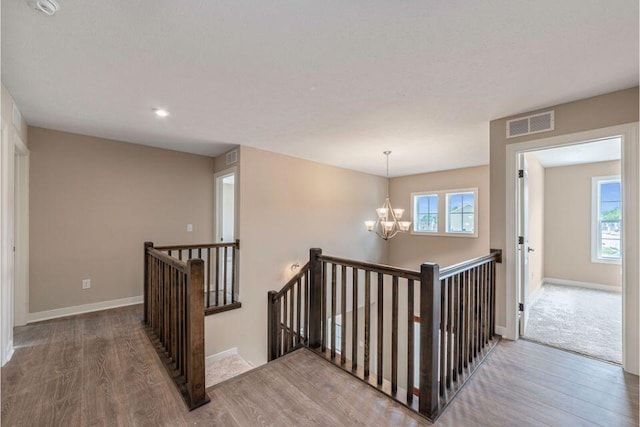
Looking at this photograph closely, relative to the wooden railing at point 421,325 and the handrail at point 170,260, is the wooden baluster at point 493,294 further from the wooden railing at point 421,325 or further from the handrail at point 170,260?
the handrail at point 170,260

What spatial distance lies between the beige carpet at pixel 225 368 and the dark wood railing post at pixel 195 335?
5.57 ft

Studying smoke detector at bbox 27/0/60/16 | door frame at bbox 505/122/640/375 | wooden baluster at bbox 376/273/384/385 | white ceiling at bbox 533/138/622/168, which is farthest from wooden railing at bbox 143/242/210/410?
white ceiling at bbox 533/138/622/168

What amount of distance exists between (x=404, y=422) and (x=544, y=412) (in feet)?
3.21

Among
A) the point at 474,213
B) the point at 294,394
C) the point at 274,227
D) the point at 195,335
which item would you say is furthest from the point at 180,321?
the point at 474,213

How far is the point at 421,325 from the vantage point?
1.77 metres

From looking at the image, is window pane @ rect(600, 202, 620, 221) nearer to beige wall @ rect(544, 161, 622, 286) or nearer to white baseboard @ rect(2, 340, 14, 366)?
beige wall @ rect(544, 161, 622, 286)

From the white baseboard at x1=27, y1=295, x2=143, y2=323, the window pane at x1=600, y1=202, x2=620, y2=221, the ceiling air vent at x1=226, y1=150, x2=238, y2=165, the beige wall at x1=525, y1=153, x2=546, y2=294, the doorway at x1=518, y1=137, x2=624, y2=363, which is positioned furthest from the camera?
the window pane at x1=600, y1=202, x2=620, y2=221

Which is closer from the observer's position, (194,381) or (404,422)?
(404,422)

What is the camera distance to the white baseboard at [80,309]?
3.38m

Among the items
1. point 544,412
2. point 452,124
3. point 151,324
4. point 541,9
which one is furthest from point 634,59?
point 151,324

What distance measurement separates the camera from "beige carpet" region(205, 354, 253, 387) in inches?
134

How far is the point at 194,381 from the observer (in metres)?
1.84

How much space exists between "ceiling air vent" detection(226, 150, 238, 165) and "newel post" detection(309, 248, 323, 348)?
2.40 m

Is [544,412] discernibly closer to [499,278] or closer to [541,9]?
[499,278]
